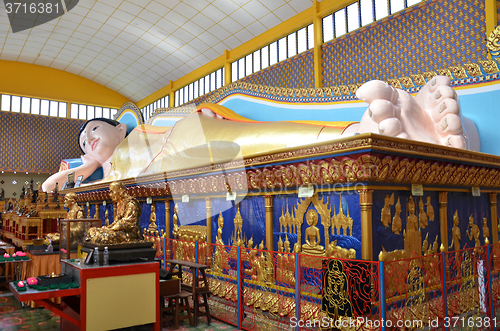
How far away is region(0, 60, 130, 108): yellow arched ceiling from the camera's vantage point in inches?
674

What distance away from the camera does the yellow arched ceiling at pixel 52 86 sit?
17.1 meters

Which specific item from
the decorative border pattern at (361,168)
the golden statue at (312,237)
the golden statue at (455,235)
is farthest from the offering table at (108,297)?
the golden statue at (455,235)

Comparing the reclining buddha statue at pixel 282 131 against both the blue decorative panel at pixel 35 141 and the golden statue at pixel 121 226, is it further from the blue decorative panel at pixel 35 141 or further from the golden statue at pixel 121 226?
the blue decorative panel at pixel 35 141

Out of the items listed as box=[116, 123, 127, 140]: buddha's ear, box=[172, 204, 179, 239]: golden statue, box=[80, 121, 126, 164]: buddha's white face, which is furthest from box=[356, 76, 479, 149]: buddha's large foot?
box=[116, 123, 127, 140]: buddha's ear

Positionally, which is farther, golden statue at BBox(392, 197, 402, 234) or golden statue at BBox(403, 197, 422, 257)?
golden statue at BBox(403, 197, 422, 257)

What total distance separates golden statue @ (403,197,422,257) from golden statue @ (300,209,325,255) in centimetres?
86

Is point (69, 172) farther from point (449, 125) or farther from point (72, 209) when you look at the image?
point (449, 125)

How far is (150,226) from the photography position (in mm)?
7230

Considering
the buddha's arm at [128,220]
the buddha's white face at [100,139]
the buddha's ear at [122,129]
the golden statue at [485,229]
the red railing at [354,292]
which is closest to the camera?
the red railing at [354,292]

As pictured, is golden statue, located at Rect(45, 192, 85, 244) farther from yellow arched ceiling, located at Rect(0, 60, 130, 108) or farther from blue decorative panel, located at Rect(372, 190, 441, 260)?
yellow arched ceiling, located at Rect(0, 60, 130, 108)

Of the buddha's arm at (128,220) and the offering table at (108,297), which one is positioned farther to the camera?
the buddha's arm at (128,220)

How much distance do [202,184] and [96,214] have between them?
524 centimetres

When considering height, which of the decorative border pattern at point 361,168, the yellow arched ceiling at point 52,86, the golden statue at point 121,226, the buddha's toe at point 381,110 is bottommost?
the golden statue at point 121,226

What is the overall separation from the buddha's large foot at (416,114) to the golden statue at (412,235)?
0.87m
